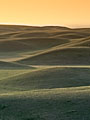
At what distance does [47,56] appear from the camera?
42625mm

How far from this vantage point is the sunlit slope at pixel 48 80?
17.6 m

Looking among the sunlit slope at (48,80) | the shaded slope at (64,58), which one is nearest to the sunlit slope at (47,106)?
the sunlit slope at (48,80)

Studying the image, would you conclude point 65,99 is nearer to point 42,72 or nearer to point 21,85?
point 21,85

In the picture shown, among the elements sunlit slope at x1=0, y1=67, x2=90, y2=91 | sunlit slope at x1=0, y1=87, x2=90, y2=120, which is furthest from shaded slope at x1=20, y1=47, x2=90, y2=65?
sunlit slope at x1=0, y1=87, x2=90, y2=120

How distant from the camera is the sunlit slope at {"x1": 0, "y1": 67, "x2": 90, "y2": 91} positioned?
17578mm

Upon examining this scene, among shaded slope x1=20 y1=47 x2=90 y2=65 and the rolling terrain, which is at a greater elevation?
the rolling terrain

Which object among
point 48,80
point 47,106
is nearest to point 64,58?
point 48,80

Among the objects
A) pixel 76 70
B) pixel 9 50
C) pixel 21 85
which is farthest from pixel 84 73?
pixel 9 50

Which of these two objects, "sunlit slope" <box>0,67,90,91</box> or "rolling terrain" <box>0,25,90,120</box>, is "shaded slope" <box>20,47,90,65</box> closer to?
"rolling terrain" <box>0,25,90,120</box>

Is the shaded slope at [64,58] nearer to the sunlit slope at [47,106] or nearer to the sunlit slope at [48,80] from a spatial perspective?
the sunlit slope at [48,80]

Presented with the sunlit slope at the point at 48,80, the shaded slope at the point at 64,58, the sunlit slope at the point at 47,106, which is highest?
the sunlit slope at the point at 47,106

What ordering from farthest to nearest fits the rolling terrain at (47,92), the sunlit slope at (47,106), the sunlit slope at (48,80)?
the sunlit slope at (48,80)
the rolling terrain at (47,92)
the sunlit slope at (47,106)

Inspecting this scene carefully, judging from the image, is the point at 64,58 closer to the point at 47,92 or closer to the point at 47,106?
the point at 47,92

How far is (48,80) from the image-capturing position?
62.4ft
